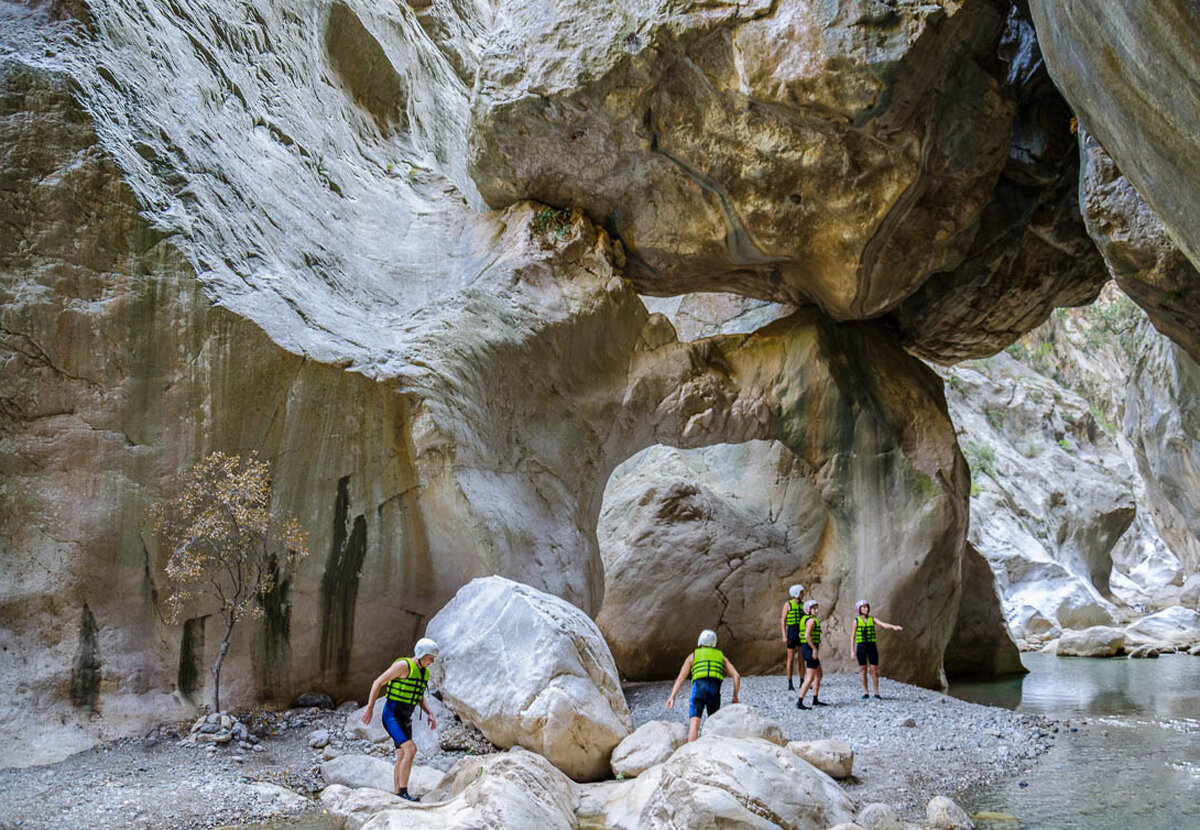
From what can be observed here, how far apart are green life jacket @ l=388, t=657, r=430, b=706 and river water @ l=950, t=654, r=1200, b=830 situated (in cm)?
456

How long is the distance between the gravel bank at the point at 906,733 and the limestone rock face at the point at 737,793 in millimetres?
1041

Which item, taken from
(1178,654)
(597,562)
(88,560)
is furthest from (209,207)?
(1178,654)

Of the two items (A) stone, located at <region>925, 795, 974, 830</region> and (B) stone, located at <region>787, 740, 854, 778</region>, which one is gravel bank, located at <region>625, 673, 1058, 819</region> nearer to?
(B) stone, located at <region>787, 740, 854, 778</region>

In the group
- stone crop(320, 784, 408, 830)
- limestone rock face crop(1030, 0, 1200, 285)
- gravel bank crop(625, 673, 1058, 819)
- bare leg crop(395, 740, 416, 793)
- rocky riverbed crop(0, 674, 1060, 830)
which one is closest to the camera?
limestone rock face crop(1030, 0, 1200, 285)

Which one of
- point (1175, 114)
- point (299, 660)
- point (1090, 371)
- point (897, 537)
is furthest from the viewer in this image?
point (1090, 371)

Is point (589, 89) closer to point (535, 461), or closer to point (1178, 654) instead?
point (535, 461)

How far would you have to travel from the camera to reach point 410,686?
24.6ft

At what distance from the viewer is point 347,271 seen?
1220 centimetres

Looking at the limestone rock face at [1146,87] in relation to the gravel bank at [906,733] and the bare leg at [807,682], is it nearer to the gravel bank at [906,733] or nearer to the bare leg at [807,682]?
the gravel bank at [906,733]

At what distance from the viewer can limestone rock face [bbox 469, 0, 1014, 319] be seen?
11297 mm

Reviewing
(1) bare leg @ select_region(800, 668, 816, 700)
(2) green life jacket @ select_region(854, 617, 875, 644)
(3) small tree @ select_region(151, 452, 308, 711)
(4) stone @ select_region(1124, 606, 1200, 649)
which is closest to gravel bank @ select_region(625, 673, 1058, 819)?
(1) bare leg @ select_region(800, 668, 816, 700)

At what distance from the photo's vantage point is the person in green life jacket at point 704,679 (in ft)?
27.0

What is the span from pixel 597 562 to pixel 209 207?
766 cm

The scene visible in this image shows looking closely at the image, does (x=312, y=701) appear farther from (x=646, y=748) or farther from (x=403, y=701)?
(x=646, y=748)
